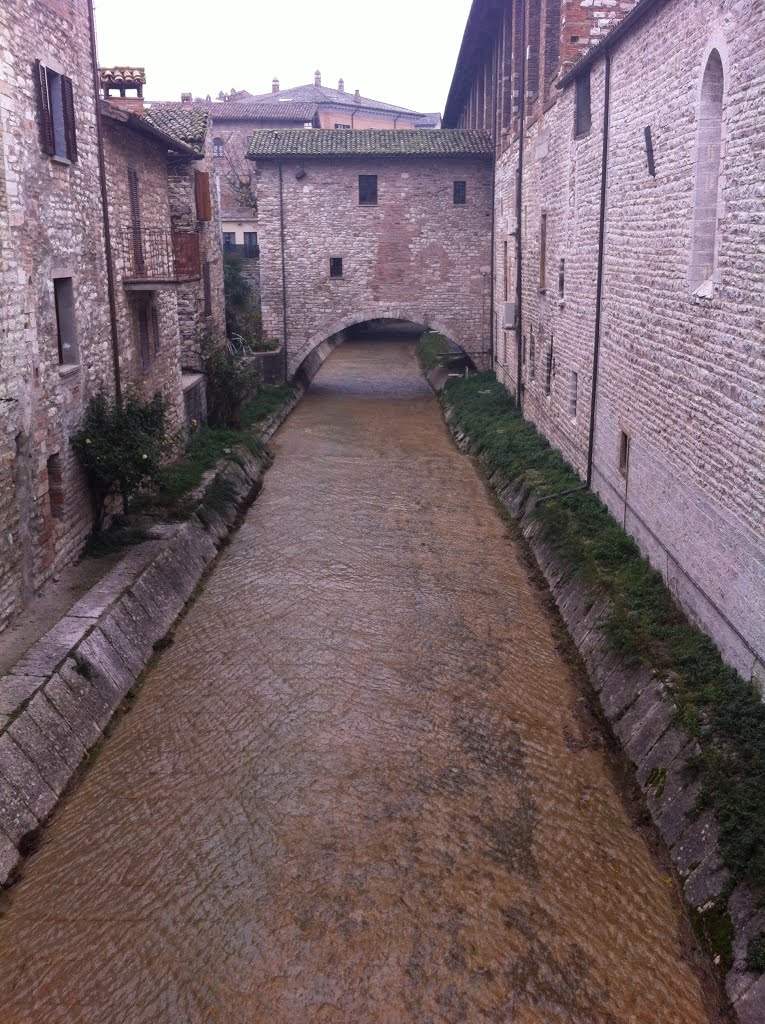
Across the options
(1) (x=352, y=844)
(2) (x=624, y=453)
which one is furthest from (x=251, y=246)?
(1) (x=352, y=844)

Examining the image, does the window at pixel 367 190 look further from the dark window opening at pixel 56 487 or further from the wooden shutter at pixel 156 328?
the dark window opening at pixel 56 487

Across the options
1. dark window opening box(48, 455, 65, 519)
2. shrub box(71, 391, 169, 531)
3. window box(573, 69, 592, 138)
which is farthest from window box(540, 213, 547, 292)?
dark window opening box(48, 455, 65, 519)

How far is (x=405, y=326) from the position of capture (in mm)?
41844

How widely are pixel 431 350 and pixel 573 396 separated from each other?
17037 millimetres

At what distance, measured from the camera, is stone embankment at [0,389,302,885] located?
7.82 m

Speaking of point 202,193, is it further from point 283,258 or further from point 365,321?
point 365,321

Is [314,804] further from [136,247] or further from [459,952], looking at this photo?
[136,247]

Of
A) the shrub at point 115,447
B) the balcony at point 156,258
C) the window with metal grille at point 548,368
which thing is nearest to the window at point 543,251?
the window with metal grille at point 548,368

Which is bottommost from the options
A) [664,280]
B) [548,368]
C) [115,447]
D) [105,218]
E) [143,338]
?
[115,447]

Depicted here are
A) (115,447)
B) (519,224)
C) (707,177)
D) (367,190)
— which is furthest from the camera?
(367,190)

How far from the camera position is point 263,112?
44312mm

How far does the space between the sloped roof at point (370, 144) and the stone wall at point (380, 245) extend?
31 cm

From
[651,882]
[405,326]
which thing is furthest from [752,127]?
[405,326]

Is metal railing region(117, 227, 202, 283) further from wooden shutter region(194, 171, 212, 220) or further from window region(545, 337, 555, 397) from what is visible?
window region(545, 337, 555, 397)
